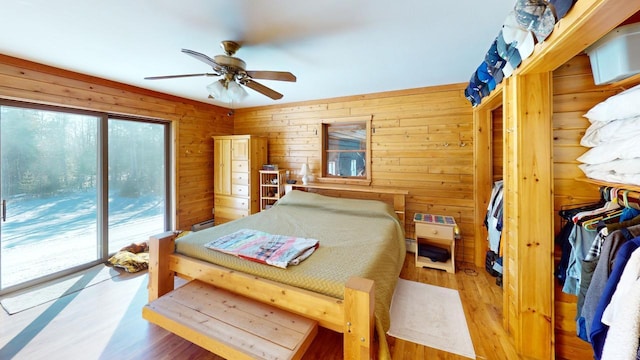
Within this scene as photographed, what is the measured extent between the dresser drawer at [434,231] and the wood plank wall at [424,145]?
43 cm

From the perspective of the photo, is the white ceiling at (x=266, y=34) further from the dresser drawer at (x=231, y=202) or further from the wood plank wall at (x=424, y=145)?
the dresser drawer at (x=231, y=202)

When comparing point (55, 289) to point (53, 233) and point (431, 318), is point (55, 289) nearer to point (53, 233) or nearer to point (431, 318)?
point (53, 233)

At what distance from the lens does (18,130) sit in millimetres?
2445

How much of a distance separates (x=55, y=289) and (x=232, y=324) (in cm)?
244

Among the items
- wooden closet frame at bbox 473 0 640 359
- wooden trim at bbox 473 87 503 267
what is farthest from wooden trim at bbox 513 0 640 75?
wooden trim at bbox 473 87 503 267

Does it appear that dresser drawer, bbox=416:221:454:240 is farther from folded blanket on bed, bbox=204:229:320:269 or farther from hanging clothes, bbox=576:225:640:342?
hanging clothes, bbox=576:225:640:342

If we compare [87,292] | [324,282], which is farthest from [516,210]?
[87,292]

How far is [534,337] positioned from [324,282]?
152 cm

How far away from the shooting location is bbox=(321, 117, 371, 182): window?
3.67m

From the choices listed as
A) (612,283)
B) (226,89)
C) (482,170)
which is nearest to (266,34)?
(226,89)

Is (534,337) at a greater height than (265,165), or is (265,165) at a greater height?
(265,165)

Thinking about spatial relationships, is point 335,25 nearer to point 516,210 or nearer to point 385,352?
point 516,210

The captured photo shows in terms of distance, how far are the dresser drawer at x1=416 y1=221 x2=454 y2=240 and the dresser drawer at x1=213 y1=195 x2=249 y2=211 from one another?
2.82 metres

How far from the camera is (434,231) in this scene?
285 centimetres
